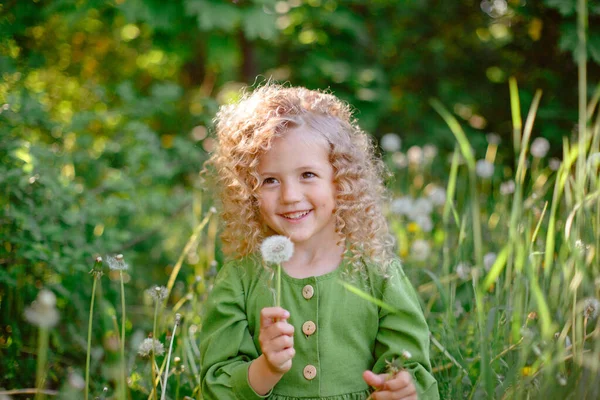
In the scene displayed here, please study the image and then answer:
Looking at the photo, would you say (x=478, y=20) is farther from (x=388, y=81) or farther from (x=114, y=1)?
(x=114, y=1)

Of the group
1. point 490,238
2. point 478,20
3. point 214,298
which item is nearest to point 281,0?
point 478,20

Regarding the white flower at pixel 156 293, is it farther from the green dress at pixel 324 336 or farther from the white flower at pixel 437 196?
the white flower at pixel 437 196

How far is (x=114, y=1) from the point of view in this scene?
3682 millimetres

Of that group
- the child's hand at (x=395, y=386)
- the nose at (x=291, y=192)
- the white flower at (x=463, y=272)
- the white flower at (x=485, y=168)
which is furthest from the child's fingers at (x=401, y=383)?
the white flower at (x=485, y=168)

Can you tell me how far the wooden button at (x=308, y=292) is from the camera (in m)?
1.67

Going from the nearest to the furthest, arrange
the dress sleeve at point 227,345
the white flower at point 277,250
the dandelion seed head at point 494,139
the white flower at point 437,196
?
the white flower at point 277,250
the dress sleeve at point 227,345
the white flower at point 437,196
the dandelion seed head at point 494,139

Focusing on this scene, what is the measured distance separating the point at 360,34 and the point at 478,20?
87cm

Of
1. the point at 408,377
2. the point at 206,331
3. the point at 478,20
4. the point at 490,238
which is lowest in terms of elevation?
the point at 408,377

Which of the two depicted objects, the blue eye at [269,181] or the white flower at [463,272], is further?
the white flower at [463,272]

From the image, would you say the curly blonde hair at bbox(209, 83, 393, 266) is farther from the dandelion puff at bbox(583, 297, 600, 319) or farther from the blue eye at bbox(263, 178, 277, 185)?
the dandelion puff at bbox(583, 297, 600, 319)

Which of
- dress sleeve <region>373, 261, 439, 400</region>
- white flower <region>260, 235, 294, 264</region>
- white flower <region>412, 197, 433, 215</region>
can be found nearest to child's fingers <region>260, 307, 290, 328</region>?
white flower <region>260, 235, 294, 264</region>

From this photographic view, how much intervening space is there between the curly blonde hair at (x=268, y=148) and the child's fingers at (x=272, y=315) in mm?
366

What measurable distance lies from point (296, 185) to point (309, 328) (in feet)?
1.32

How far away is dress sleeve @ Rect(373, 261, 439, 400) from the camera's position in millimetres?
1610
